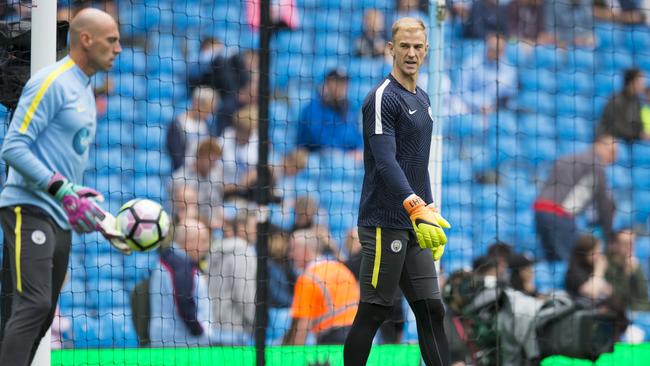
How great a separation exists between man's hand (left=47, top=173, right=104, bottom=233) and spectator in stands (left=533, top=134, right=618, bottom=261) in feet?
20.1

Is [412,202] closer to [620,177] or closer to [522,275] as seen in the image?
[522,275]

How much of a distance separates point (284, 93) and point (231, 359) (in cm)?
267

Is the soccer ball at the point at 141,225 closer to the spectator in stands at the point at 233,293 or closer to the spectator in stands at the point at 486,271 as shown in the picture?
the spectator in stands at the point at 233,293

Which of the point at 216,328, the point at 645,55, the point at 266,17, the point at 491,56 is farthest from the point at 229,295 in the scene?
the point at 645,55

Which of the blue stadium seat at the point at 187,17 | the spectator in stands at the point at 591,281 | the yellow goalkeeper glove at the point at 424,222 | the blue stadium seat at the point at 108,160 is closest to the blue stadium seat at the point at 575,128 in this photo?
the spectator in stands at the point at 591,281

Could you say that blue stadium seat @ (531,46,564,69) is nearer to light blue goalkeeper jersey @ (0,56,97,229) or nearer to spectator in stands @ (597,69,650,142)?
spectator in stands @ (597,69,650,142)

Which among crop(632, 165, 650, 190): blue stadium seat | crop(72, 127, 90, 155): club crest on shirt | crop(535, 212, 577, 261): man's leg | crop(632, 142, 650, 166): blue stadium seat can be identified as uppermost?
crop(632, 142, 650, 166): blue stadium seat

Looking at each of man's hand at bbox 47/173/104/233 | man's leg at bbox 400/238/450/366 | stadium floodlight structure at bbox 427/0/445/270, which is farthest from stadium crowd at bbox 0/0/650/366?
man's hand at bbox 47/173/104/233

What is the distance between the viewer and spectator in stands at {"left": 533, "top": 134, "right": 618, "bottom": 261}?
9.59m

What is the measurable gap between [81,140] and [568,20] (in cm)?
732

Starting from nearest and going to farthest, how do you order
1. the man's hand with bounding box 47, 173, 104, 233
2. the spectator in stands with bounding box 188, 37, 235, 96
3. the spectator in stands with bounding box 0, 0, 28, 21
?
the man's hand with bounding box 47, 173, 104, 233
the spectator in stands with bounding box 0, 0, 28, 21
the spectator in stands with bounding box 188, 37, 235, 96

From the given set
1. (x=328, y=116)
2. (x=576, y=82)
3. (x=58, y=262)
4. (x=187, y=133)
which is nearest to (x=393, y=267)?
(x=58, y=262)

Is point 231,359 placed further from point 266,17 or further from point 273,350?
point 266,17

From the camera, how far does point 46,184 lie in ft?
13.7
